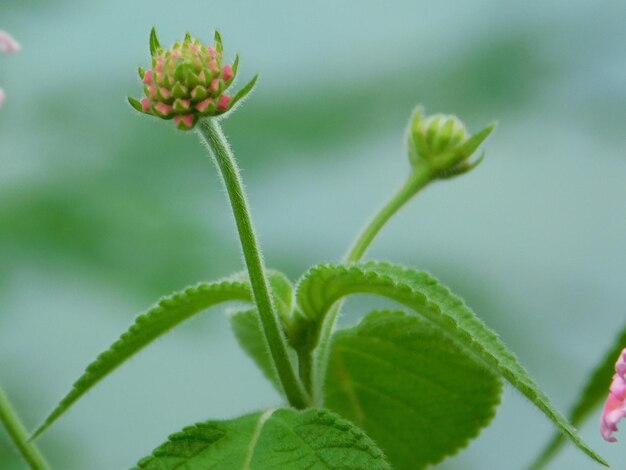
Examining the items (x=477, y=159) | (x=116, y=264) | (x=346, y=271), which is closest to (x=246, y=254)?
(x=346, y=271)

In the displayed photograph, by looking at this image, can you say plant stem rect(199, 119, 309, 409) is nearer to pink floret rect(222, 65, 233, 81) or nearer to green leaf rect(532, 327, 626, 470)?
pink floret rect(222, 65, 233, 81)

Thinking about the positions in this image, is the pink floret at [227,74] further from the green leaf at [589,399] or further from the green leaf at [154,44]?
the green leaf at [589,399]

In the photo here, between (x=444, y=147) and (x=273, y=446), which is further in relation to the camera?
(x=444, y=147)

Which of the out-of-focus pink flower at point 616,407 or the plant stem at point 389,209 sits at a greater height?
the plant stem at point 389,209

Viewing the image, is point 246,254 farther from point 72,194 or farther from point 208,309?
point 72,194

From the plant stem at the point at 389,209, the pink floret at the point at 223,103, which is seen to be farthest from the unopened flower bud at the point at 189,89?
the plant stem at the point at 389,209

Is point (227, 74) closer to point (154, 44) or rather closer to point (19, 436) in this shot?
point (154, 44)

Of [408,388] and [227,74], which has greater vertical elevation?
[227,74]

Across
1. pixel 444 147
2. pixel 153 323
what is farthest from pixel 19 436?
pixel 444 147
